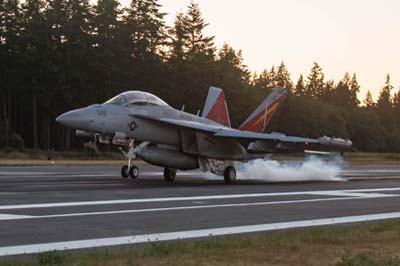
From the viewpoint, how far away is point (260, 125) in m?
27.6

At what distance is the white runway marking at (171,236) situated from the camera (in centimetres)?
796

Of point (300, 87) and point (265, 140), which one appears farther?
point (300, 87)

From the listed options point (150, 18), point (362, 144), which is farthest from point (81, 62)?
point (362, 144)

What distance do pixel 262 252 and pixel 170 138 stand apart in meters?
14.7

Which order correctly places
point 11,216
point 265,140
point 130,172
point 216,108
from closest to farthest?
1. point 11,216
2. point 130,172
3. point 265,140
4. point 216,108

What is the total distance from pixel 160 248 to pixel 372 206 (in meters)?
8.16

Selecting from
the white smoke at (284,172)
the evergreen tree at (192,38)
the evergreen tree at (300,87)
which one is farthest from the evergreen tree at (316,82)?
the white smoke at (284,172)

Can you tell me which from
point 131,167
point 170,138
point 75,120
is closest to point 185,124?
point 170,138

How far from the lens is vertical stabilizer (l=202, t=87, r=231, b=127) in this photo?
26672 mm

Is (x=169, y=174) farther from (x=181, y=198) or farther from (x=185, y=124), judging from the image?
(x=181, y=198)

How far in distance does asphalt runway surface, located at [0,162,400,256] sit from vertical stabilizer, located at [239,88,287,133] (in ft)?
27.5

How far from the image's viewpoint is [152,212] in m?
12.2

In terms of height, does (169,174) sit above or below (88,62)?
below

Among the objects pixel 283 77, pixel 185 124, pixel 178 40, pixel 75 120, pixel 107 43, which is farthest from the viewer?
pixel 283 77
